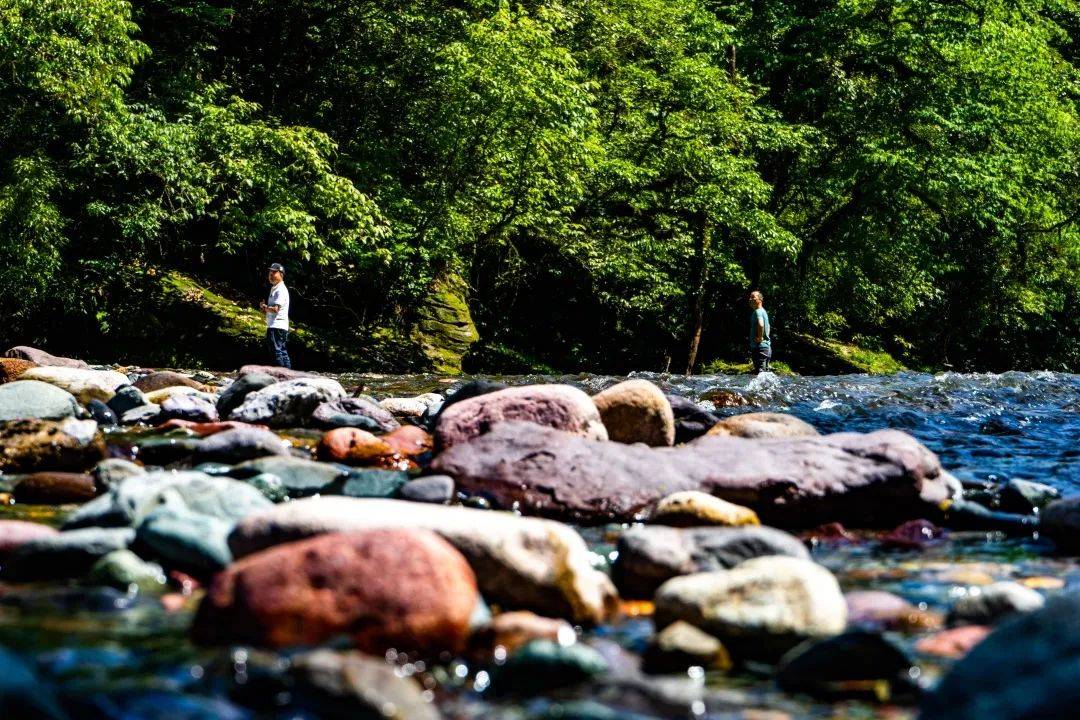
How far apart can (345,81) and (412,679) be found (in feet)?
77.2

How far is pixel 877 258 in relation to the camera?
2986 cm

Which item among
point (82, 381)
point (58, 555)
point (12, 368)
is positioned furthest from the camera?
point (12, 368)

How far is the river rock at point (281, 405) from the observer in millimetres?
9820

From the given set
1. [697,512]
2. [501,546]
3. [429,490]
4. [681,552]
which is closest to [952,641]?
[681,552]

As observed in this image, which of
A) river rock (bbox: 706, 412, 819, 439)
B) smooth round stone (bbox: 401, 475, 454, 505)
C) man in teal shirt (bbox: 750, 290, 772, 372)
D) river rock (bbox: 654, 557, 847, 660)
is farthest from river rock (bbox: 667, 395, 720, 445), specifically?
man in teal shirt (bbox: 750, 290, 772, 372)

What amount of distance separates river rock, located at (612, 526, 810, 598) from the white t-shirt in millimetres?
12238

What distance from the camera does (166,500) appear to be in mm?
5074

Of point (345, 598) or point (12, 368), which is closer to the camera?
point (345, 598)

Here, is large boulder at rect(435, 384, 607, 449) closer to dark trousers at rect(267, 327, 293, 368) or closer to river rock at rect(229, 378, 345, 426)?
river rock at rect(229, 378, 345, 426)

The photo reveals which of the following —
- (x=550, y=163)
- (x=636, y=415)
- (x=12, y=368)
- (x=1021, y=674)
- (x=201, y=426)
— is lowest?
(x=12, y=368)

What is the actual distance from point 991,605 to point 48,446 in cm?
603

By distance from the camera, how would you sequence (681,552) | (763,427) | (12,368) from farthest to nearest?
(12,368) < (763,427) < (681,552)

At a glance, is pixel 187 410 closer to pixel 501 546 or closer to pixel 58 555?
pixel 58 555

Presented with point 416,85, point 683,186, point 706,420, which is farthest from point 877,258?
point 706,420
